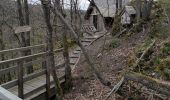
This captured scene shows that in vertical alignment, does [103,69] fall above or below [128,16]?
below

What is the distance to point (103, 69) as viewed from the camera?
9.72 metres

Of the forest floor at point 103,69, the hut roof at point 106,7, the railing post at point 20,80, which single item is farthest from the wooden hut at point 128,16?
the railing post at point 20,80

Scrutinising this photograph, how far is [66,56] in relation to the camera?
879cm

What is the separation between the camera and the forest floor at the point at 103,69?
26.5ft

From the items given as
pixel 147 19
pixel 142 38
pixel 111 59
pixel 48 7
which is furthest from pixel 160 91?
pixel 147 19

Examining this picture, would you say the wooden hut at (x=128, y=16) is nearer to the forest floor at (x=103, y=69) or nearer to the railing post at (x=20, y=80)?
the forest floor at (x=103, y=69)

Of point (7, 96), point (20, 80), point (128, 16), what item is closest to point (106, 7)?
point (128, 16)

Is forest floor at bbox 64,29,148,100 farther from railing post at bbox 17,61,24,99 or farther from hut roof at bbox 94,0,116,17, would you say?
hut roof at bbox 94,0,116,17

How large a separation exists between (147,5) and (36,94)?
338 inches

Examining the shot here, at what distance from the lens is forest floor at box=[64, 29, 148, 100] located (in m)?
8.06

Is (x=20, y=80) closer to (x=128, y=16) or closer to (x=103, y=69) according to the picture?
(x=103, y=69)

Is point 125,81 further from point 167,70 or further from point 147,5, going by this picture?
point 147,5

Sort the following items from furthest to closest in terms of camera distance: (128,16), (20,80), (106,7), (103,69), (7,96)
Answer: (106,7) < (128,16) < (103,69) < (20,80) < (7,96)

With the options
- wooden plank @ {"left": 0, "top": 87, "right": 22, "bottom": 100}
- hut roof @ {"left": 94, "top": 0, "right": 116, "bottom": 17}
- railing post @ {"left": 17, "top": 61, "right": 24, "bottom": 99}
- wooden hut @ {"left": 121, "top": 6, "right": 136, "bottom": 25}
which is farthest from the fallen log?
hut roof @ {"left": 94, "top": 0, "right": 116, "bottom": 17}
